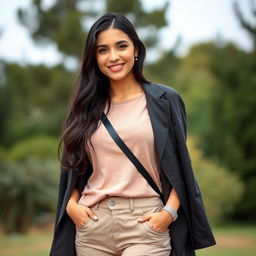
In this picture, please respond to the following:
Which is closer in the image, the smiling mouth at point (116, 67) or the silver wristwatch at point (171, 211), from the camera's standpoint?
the silver wristwatch at point (171, 211)

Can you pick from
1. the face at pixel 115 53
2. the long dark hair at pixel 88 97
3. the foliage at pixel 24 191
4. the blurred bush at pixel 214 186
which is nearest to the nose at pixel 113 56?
the face at pixel 115 53

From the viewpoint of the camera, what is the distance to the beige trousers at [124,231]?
3.27 meters

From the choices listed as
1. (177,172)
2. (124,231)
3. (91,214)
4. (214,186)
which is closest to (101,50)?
(177,172)

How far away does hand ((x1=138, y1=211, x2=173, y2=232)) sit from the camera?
10.7 ft

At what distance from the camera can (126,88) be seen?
3604 millimetres

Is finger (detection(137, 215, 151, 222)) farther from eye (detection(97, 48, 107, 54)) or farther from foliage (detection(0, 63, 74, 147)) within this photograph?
foliage (detection(0, 63, 74, 147))

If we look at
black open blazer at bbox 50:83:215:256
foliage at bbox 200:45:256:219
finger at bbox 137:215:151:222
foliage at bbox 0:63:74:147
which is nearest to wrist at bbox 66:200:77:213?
finger at bbox 137:215:151:222

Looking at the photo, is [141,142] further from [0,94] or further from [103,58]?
[0,94]

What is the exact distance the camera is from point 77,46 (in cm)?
2153

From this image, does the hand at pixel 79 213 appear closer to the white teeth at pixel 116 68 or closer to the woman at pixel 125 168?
the woman at pixel 125 168

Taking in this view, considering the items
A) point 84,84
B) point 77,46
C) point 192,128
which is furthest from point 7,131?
point 84,84

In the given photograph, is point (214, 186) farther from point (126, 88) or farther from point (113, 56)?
point (113, 56)

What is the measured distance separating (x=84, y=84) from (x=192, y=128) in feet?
62.6

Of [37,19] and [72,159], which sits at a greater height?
[37,19]
